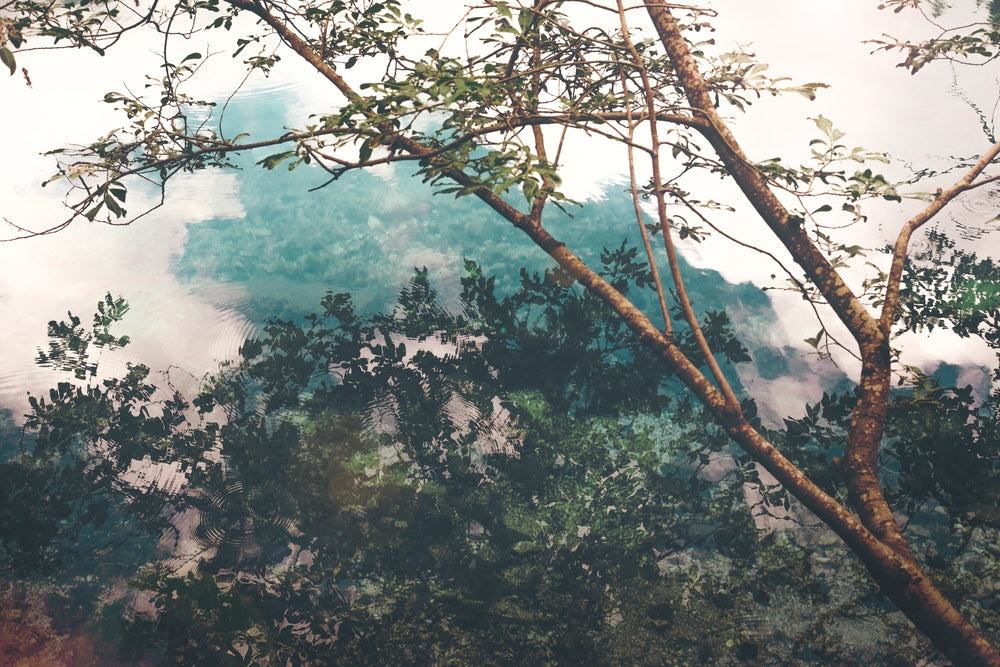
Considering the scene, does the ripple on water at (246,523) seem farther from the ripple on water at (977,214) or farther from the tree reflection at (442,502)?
the ripple on water at (977,214)

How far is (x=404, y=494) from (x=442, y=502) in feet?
0.38

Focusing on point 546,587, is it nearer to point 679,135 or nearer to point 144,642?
point 144,642

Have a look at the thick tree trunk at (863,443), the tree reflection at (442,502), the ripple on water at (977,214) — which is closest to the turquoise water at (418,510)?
the tree reflection at (442,502)

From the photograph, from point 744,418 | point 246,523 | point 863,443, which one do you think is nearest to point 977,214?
point 863,443

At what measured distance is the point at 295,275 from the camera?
82.0 inches

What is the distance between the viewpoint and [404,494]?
1.69 meters

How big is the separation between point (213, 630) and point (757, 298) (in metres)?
2.01

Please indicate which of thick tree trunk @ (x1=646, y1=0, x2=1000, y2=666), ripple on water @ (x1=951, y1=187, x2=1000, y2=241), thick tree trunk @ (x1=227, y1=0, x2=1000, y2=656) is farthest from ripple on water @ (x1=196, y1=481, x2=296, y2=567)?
ripple on water @ (x1=951, y1=187, x2=1000, y2=241)

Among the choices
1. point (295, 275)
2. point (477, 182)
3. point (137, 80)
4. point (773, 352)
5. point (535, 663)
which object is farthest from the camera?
point (137, 80)

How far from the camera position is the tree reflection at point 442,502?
1.52 metres

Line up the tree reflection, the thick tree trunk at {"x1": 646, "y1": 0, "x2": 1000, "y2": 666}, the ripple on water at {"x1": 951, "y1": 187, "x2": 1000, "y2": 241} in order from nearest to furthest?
the thick tree trunk at {"x1": 646, "y1": 0, "x2": 1000, "y2": 666} < the tree reflection < the ripple on water at {"x1": 951, "y1": 187, "x2": 1000, "y2": 241}

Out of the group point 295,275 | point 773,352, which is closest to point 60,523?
point 295,275

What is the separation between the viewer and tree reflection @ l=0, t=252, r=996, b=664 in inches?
59.9

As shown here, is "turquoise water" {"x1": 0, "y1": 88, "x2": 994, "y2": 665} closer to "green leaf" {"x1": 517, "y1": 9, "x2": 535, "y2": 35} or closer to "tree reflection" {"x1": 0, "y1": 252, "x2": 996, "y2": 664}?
"tree reflection" {"x1": 0, "y1": 252, "x2": 996, "y2": 664}
